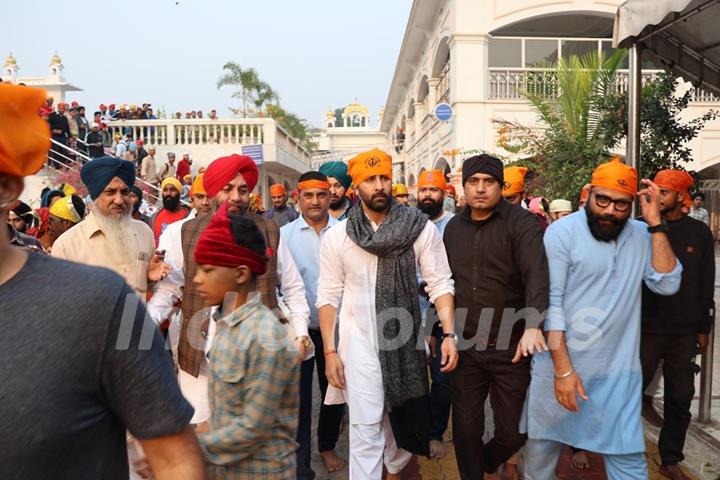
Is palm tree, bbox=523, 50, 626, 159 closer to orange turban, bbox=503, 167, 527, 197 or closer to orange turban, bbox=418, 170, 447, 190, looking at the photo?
orange turban, bbox=503, 167, 527, 197

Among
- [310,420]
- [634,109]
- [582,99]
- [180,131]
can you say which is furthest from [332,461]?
[180,131]

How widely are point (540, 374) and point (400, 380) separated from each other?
0.81 meters

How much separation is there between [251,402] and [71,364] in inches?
44.4

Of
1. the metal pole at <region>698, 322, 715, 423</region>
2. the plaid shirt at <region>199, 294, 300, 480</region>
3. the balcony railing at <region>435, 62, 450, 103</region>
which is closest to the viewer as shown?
the plaid shirt at <region>199, 294, 300, 480</region>

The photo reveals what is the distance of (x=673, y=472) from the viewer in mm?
4113

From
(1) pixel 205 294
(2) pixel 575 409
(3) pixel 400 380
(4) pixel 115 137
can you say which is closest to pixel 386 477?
(3) pixel 400 380

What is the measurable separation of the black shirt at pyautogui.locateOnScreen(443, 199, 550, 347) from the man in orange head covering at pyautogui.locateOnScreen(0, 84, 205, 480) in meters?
2.57

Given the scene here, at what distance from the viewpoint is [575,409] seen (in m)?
3.37

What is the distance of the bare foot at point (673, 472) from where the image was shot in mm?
4094

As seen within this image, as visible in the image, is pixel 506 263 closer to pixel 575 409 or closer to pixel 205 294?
pixel 575 409

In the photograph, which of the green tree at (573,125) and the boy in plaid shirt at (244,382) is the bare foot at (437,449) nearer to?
the boy in plaid shirt at (244,382)

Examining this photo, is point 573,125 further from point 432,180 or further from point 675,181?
point 675,181

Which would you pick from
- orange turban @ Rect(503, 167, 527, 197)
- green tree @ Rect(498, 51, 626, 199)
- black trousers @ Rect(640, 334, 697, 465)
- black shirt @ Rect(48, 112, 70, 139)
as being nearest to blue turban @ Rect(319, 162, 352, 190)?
orange turban @ Rect(503, 167, 527, 197)

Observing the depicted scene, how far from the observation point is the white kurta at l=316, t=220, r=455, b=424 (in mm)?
3816
